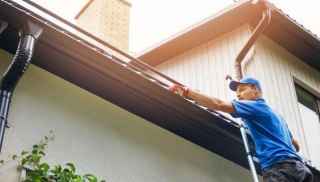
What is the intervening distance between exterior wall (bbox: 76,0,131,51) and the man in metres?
5.31

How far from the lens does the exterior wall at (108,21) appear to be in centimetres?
1034

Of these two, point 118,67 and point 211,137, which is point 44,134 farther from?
point 211,137

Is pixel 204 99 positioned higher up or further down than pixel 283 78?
further down

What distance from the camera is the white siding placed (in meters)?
8.40

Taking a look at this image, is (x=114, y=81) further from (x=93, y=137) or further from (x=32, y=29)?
(x=32, y=29)

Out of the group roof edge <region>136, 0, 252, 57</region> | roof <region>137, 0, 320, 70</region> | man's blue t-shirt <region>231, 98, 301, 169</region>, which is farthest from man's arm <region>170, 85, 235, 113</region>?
roof edge <region>136, 0, 252, 57</region>

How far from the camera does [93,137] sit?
5.23m

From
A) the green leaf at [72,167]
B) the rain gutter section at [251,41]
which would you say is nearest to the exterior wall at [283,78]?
the rain gutter section at [251,41]

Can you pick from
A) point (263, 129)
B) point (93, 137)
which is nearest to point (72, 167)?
point (93, 137)

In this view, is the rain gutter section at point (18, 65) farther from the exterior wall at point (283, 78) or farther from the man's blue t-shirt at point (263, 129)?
the exterior wall at point (283, 78)

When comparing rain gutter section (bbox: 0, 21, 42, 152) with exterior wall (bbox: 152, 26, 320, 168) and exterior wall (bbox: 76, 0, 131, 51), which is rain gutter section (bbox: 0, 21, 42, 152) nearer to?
exterior wall (bbox: 152, 26, 320, 168)

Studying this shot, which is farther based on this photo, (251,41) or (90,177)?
(251,41)

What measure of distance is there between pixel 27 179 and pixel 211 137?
7.94ft

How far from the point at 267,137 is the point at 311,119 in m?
4.06
